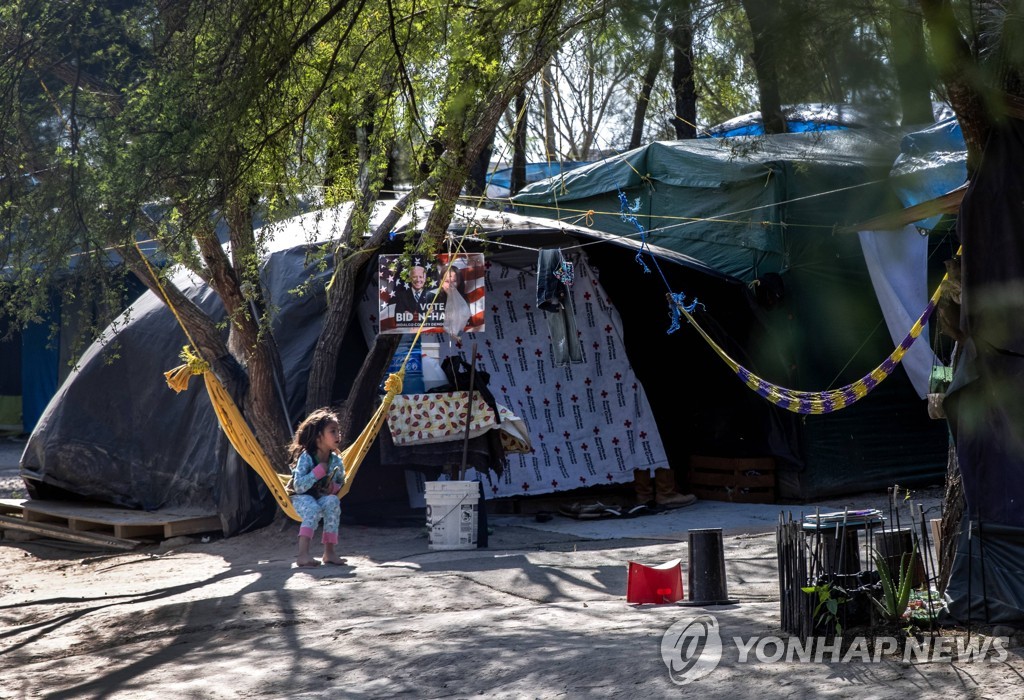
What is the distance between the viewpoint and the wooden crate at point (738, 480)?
1016 centimetres

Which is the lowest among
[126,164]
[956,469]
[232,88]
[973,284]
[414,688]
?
[414,688]

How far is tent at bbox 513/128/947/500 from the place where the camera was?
9797 mm

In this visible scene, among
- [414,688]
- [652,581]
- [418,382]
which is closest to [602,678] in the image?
[414,688]

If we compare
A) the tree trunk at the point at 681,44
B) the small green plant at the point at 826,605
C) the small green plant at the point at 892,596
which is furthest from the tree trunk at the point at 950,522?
the tree trunk at the point at 681,44

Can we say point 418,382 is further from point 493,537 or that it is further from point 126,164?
A: point 126,164

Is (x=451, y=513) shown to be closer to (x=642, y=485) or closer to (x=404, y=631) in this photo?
(x=404, y=631)

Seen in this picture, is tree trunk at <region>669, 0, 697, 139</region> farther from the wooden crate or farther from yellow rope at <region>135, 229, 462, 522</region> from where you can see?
the wooden crate

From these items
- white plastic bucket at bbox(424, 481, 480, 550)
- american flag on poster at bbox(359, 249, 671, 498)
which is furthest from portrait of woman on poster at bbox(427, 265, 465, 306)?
american flag on poster at bbox(359, 249, 671, 498)

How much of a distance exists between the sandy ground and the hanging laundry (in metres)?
1.87

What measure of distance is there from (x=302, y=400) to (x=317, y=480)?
1689 mm

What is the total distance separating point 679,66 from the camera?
5.53 m

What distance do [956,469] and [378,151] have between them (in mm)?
4096

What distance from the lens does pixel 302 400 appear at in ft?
29.3

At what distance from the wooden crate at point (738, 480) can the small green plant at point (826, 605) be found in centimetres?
583
